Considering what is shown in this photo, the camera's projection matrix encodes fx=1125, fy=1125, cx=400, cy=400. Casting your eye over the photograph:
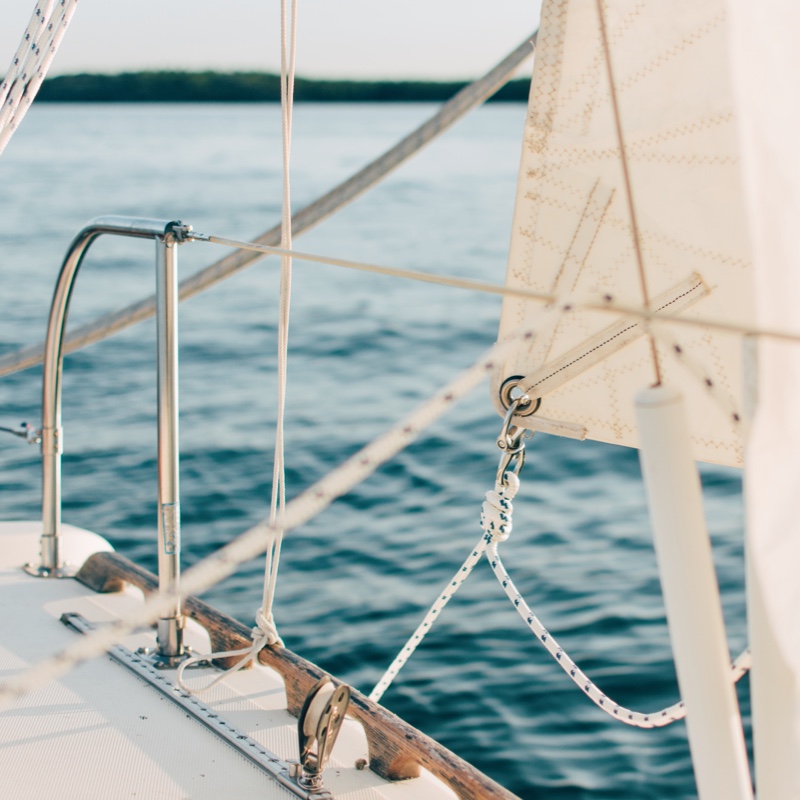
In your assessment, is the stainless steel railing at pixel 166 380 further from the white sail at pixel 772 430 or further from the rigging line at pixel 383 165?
the white sail at pixel 772 430

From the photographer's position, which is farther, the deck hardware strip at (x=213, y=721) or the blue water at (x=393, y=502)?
the blue water at (x=393, y=502)

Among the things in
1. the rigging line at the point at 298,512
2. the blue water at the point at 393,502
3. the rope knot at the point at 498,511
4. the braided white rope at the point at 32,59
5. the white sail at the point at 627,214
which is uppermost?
the braided white rope at the point at 32,59

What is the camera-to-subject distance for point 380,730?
60.4 inches

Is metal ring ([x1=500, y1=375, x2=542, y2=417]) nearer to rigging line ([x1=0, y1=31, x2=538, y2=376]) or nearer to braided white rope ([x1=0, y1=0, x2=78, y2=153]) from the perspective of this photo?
rigging line ([x1=0, y1=31, x2=538, y2=376])

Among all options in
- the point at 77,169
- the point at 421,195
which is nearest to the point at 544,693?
the point at 421,195

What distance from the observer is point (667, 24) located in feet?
4.41

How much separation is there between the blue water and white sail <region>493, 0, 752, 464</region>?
67.4 inches

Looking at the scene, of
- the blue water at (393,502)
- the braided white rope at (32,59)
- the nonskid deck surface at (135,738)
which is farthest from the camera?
the blue water at (393,502)

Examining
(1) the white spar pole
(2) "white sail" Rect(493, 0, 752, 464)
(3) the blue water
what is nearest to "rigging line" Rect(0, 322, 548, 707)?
(1) the white spar pole

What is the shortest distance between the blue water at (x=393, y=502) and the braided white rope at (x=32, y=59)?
198cm

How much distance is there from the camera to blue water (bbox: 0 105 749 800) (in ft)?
10.8

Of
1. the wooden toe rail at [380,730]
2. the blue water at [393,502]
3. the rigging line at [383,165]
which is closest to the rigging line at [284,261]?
the wooden toe rail at [380,730]

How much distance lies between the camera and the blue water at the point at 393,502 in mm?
3277

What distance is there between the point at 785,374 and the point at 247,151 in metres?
26.0
